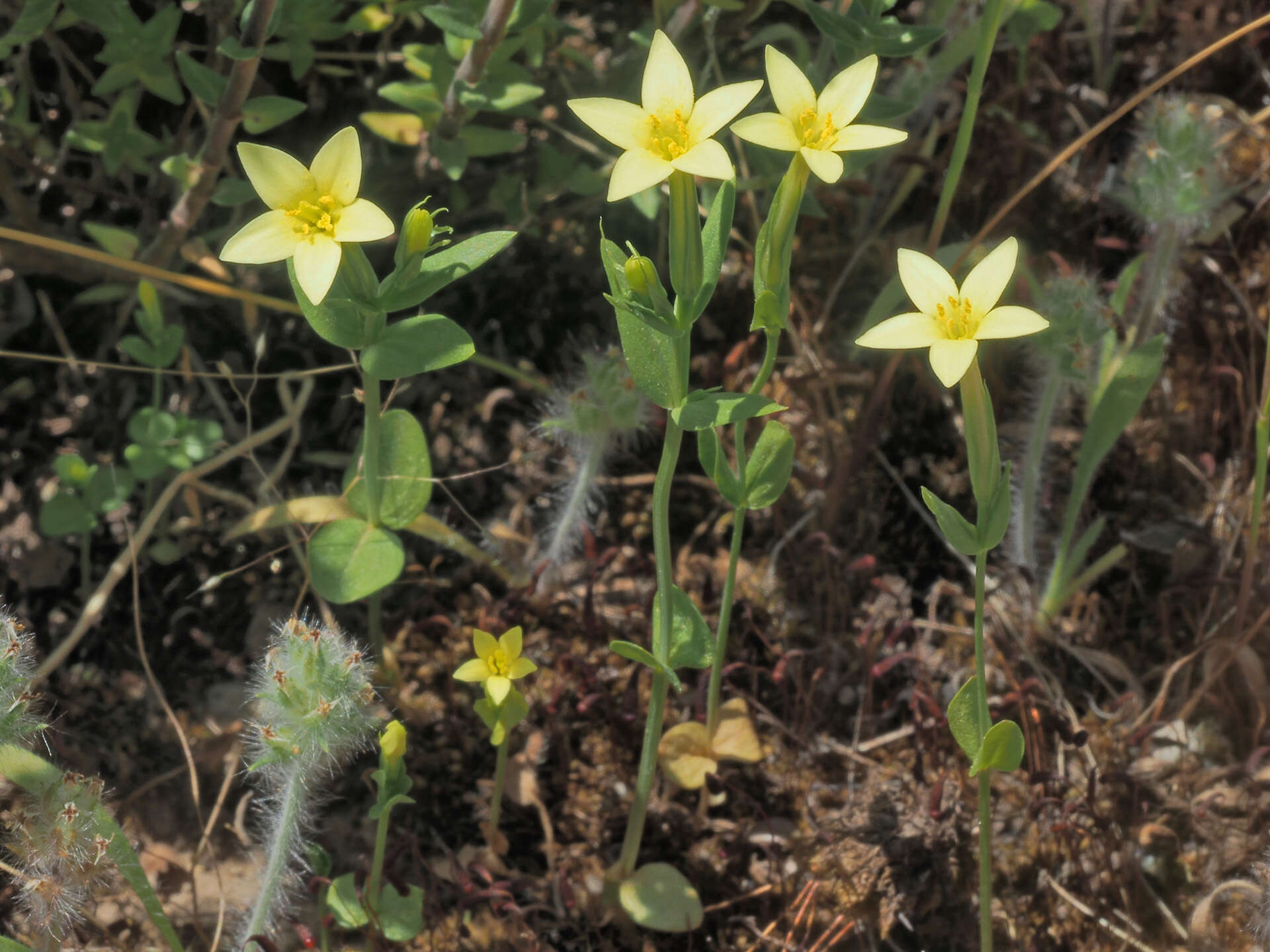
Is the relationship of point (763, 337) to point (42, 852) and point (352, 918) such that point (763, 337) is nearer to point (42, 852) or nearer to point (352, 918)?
point (352, 918)

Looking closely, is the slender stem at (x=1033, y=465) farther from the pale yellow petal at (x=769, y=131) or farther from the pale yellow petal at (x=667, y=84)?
the pale yellow petal at (x=667, y=84)

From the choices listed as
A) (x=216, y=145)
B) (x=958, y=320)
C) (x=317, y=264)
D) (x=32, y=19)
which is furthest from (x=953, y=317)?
(x=32, y=19)

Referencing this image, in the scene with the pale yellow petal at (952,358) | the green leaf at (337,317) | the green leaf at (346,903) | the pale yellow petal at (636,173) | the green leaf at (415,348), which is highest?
the pale yellow petal at (636,173)

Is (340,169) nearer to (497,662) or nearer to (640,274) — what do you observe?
(640,274)

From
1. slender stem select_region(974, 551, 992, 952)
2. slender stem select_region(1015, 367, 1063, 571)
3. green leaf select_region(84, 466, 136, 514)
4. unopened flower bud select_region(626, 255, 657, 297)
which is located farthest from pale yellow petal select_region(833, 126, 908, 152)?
green leaf select_region(84, 466, 136, 514)

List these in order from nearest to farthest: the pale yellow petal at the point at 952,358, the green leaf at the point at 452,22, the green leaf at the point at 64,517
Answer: the pale yellow petal at the point at 952,358, the green leaf at the point at 452,22, the green leaf at the point at 64,517

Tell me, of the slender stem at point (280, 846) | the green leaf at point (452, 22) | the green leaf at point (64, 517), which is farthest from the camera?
the green leaf at point (64, 517)

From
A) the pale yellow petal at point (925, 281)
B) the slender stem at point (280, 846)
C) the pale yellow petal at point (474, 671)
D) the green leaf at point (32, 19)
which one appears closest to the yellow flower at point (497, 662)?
the pale yellow petal at point (474, 671)
